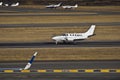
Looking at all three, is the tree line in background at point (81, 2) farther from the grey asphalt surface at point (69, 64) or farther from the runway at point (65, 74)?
the runway at point (65, 74)

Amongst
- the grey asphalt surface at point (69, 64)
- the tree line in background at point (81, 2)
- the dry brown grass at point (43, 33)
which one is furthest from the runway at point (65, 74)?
the tree line in background at point (81, 2)

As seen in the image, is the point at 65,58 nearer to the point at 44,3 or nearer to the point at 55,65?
the point at 55,65

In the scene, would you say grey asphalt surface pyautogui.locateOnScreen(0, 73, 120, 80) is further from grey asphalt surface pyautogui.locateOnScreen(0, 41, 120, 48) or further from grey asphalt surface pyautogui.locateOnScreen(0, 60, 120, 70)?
grey asphalt surface pyautogui.locateOnScreen(0, 41, 120, 48)

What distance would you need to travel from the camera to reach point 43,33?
7425 centimetres

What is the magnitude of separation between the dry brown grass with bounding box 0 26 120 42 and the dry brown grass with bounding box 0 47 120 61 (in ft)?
39.7

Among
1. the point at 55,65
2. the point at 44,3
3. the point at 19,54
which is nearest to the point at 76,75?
the point at 55,65

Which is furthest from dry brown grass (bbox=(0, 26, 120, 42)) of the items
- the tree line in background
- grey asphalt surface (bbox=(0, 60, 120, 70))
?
the tree line in background

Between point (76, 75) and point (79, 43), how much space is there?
27693mm

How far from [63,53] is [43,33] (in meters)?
24.9

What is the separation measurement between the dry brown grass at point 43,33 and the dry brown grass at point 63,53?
12.1 metres

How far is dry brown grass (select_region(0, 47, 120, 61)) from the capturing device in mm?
45844

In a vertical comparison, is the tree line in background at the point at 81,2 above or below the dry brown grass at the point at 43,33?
below

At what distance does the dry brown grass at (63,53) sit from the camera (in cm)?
4584

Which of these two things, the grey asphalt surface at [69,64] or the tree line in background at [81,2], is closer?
the grey asphalt surface at [69,64]
